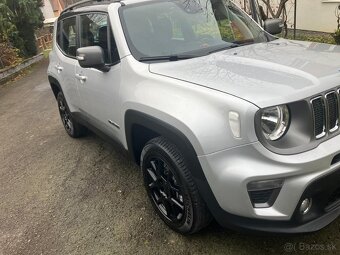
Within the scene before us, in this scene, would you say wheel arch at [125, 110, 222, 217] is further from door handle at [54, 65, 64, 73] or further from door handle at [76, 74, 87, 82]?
door handle at [54, 65, 64, 73]

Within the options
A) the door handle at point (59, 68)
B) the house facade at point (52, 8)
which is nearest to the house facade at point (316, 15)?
the door handle at point (59, 68)

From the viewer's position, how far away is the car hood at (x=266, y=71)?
2383 mm

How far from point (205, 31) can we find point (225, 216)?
184 centimetres

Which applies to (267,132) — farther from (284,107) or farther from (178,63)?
(178,63)

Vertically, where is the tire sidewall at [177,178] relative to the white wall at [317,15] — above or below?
above

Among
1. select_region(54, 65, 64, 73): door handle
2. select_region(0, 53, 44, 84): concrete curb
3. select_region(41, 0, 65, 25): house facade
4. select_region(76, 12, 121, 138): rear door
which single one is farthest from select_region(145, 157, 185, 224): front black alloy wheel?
select_region(41, 0, 65, 25): house facade

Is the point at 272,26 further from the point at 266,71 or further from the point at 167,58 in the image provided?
the point at 266,71

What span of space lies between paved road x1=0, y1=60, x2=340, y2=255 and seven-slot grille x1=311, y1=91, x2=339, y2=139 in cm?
96

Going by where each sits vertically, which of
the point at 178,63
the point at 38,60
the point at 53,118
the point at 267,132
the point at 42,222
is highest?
the point at 178,63

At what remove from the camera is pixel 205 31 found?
142 inches

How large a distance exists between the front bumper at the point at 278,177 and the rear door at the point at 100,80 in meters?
1.44

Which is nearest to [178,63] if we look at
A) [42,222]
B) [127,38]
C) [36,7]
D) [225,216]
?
[127,38]

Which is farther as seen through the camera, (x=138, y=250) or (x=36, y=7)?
(x=36, y=7)

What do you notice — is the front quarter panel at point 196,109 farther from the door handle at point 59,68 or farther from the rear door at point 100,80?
the door handle at point 59,68
